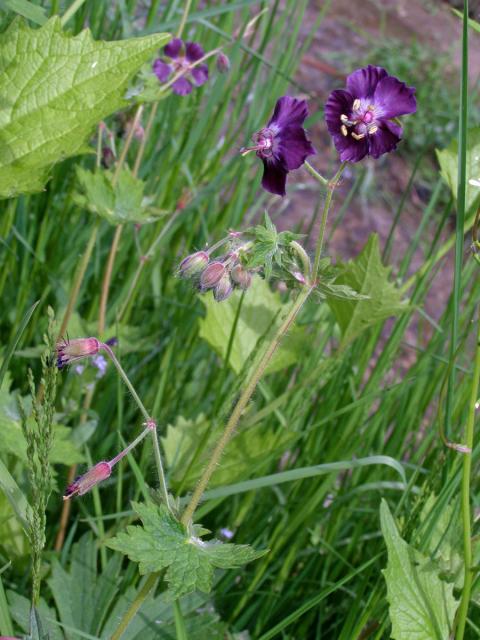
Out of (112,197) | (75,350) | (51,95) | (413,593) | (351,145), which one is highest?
(351,145)

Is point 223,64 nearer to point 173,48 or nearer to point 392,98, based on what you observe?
point 173,48

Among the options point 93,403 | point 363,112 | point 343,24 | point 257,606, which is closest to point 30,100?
point 363,112

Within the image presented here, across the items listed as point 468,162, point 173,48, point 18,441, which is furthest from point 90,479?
point 173,48

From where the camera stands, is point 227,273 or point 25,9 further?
point 25,9

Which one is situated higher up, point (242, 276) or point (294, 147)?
point (294, 147)

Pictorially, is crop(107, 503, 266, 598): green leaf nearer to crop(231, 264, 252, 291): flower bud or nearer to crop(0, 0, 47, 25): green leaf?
crop(231, 264, 252, 291): flower bud

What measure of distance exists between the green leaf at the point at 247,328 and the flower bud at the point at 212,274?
444 millimetres

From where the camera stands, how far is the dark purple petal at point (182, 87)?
5.68 feet

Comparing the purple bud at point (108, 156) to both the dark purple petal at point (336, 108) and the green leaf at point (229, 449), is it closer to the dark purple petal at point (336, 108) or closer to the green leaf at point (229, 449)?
the green leaf at point (229, 449)

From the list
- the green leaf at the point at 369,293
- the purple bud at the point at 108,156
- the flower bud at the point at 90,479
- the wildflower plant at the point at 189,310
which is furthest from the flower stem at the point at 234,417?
the purple bud at the point at 108,156

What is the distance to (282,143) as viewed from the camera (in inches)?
42.3

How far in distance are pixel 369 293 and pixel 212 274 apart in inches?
16.2

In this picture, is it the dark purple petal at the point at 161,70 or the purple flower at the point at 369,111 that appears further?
the dark purple petal at the point at 161,70

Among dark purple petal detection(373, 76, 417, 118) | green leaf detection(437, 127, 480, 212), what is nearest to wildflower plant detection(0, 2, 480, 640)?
dark purple petal detection(373, 76, 417, 118)
